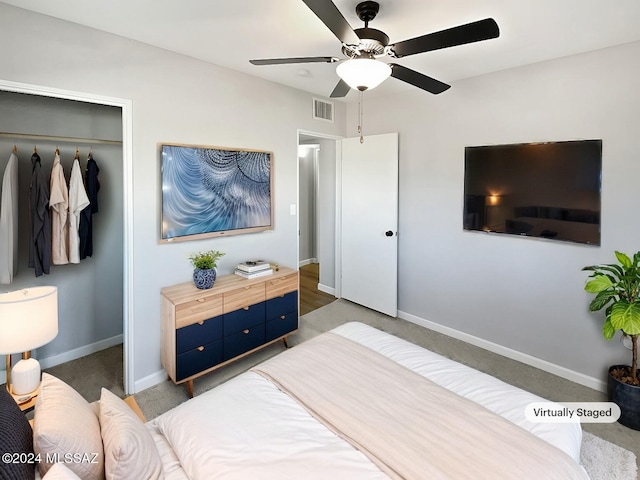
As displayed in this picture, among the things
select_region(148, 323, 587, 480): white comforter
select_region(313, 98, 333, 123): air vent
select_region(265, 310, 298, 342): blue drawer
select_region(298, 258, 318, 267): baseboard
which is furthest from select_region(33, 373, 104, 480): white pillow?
select_region(298, 258, 318, 267): baseboard

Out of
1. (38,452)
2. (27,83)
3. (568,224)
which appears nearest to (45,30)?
(27,83)

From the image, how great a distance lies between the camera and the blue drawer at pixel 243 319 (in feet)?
8.59

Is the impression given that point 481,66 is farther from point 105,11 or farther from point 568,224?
point 105,11

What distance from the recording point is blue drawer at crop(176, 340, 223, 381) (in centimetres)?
237

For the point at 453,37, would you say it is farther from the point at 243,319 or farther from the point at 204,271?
the point at 243,319

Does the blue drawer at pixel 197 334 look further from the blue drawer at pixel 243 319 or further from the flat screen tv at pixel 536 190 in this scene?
the flat screen tv at pixel 536 190

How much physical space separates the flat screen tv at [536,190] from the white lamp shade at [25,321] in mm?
3237

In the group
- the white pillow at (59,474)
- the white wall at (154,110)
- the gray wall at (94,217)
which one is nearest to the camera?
the white pillow at (59,474)

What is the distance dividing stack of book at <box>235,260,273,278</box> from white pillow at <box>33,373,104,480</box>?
1.78 m

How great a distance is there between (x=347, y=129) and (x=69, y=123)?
2876mm

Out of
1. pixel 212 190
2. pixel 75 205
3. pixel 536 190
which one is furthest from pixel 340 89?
pixel 75 205

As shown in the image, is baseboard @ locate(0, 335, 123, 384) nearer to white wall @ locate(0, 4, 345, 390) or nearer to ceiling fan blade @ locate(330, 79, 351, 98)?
white wall @ locate(0, 4, 345, 390)

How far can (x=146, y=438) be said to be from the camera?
1147 mm

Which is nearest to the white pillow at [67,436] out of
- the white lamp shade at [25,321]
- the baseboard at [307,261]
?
the white lamp shade at [25,321]
